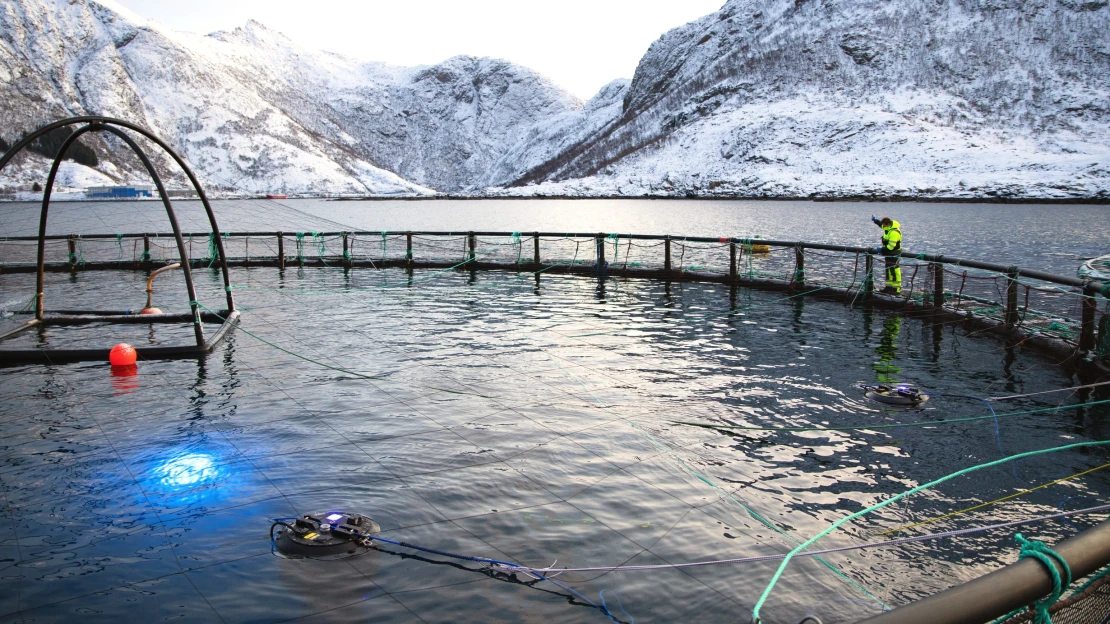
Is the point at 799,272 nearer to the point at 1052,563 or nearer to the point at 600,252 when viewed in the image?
the point at 600,252

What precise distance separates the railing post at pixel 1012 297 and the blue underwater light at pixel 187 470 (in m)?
16.2

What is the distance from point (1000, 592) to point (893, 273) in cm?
2215

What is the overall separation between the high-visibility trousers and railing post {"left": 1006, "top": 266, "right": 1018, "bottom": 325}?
4811 millimetres

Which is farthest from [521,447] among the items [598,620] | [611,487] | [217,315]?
[217,315]

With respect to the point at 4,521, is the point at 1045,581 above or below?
above

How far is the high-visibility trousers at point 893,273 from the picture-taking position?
22.2 m

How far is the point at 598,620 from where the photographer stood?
20.0ft

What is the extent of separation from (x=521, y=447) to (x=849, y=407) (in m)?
5.37

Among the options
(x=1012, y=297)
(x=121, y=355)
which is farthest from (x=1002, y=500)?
(x=121, y=355)

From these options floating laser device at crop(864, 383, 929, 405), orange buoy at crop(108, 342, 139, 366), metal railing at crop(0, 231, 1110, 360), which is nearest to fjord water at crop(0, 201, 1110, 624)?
floating laser device at crop(864, 383, 929, 405)

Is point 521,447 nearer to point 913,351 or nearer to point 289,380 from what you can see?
point 289,380

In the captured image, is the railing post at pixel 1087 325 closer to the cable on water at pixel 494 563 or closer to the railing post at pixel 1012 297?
the railing post at pixel 1012 297

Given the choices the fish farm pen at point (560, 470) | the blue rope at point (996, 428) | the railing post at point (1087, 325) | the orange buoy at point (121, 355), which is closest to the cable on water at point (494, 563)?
the fish farm pen at point (560, 470)

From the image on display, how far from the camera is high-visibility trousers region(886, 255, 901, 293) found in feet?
73.0
